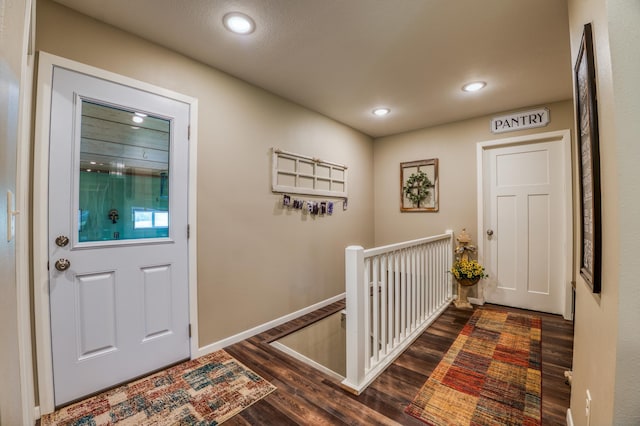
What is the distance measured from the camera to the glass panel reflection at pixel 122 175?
66.9 inches

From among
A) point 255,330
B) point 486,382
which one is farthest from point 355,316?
point 255,330

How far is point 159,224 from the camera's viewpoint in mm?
1989

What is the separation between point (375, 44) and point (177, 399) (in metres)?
2.78

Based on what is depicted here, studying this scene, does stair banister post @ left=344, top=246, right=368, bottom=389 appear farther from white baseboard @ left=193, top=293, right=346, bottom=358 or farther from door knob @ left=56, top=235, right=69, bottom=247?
door knob @ left=56, top=235, right=69, bottom=247

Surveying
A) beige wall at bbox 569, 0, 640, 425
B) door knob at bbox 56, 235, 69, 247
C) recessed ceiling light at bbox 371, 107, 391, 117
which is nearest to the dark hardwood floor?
beige wall at bbox 569, 0, 640, 425

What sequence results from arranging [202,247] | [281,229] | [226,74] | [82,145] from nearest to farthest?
[82,145]
[202,247]
[226,74]
[281,229]

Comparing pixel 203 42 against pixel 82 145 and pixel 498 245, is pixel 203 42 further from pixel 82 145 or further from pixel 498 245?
pixel 498 245

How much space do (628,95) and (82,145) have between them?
257 centimetres

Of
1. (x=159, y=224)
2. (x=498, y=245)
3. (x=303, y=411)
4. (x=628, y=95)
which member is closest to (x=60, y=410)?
(x=159, y=224)

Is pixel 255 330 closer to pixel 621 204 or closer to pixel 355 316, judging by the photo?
pixel 355 316

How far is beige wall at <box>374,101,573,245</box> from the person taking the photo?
340cm

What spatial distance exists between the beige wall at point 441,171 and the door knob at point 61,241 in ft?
12.2

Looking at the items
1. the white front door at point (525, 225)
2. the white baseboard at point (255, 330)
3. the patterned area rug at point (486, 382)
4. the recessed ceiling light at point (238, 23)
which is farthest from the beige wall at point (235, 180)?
the white front door at point (525, 225)

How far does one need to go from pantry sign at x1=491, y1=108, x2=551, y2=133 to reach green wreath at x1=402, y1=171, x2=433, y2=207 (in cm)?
100
